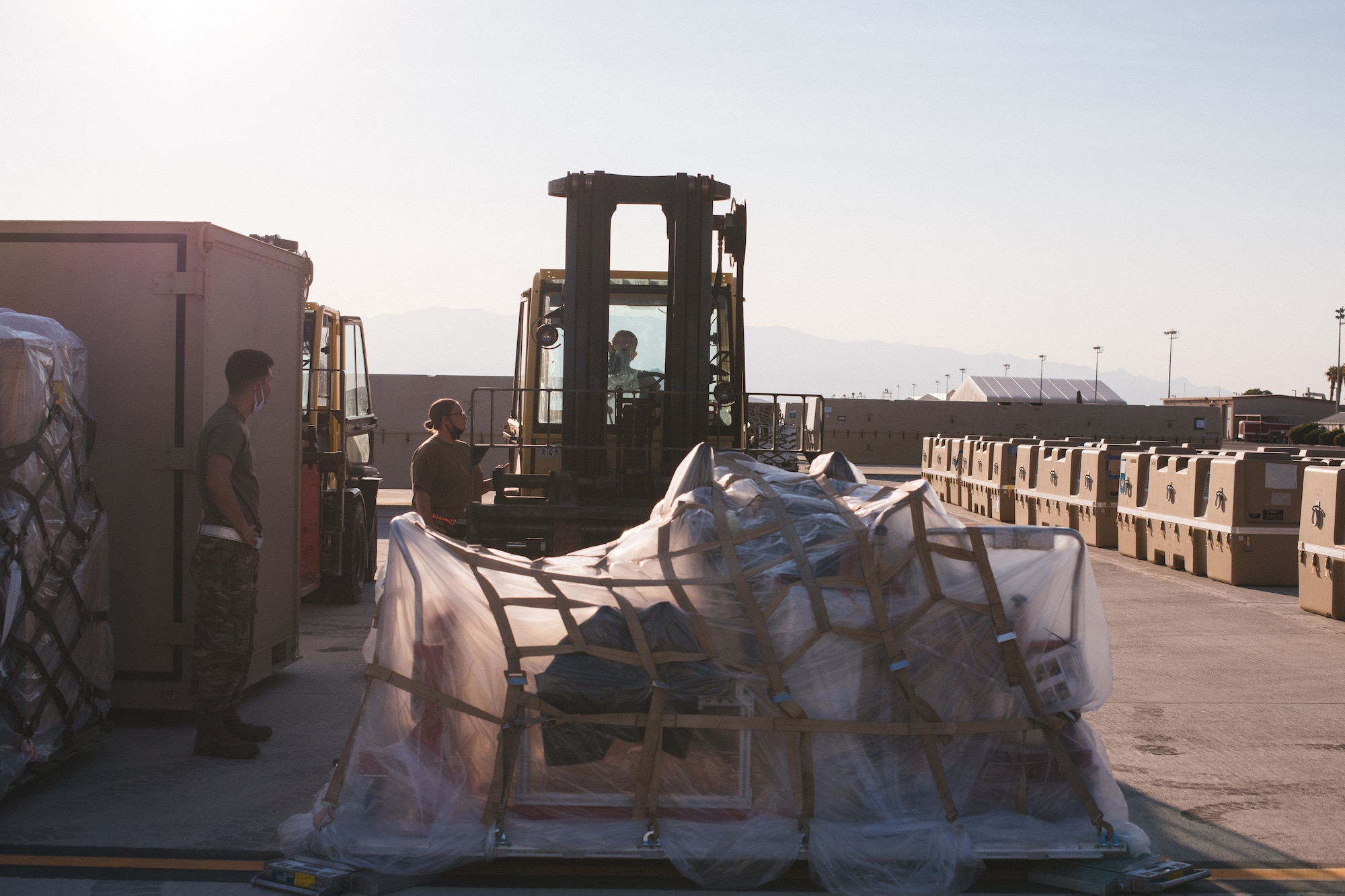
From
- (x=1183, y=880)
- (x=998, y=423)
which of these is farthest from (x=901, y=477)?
(x=1183, y=880)

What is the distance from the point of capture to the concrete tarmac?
480 centimetres

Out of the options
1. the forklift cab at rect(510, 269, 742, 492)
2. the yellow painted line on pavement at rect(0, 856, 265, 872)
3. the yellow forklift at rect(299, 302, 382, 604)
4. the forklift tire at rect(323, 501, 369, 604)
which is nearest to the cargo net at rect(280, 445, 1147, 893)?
the yellow painted line on pavement at rect(0, 856, 265, 872)

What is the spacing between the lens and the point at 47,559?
5.84 metres

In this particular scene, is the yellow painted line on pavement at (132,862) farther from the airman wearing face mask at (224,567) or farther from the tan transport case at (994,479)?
the tan transport case at (994,479)

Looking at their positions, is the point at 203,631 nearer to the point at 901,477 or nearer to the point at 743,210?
the point at 743,210

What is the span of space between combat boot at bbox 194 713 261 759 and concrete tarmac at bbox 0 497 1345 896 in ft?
0.21

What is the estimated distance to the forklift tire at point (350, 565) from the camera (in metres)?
11.8

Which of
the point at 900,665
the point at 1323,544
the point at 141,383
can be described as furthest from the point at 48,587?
the point at 1323,544

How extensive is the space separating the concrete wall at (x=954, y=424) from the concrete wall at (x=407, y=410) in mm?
20185

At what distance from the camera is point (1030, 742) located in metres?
5.07

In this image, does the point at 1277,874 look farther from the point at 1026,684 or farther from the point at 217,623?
the point at 217,623

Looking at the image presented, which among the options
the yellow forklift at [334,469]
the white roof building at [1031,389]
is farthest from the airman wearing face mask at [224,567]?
the white roof building at [1031,389]

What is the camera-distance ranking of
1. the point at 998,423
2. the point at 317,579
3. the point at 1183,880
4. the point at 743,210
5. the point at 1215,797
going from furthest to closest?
the point at 998,423 < the point at 317,579 < the point at 743,210 < the point at 1215,797 < the point at 1183,880

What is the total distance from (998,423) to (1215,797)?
142ft
